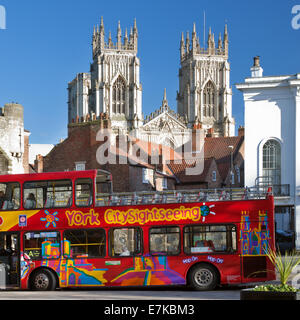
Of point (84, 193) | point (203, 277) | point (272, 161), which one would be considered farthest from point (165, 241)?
point (272, 161)

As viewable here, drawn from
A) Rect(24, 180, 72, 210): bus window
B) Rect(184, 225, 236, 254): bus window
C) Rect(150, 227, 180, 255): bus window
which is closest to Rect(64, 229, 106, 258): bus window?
Rect(24, 180, 72, 210): bus window

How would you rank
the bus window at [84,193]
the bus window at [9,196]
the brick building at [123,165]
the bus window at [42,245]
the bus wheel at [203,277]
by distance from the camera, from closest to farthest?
the bus wheel at [203,277]
the bus window at [84,193]
the bus window at [42,245]
the bus window at [9,196]
the brick building at [123,165]

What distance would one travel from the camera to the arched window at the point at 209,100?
147625 mm

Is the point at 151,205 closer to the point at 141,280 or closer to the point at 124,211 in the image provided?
the point at 124,211

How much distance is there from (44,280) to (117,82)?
416 feet

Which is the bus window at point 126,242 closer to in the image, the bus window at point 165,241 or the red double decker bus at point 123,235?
the red double decker bus at point 123,235

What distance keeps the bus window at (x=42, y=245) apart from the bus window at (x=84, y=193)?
1.28 m

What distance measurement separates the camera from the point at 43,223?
21.5 metres

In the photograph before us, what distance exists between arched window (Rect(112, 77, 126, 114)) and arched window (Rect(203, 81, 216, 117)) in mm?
17969

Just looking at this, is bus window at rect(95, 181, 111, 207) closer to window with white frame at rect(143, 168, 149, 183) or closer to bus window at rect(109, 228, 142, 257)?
bus window at rect(109, 228, 142, 257)

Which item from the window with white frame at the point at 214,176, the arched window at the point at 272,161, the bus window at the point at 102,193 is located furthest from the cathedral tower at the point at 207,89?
the bus window at the point at 102,193

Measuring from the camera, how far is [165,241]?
2109cm

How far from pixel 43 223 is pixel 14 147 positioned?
2151 cm

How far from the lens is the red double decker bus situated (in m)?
20.4
